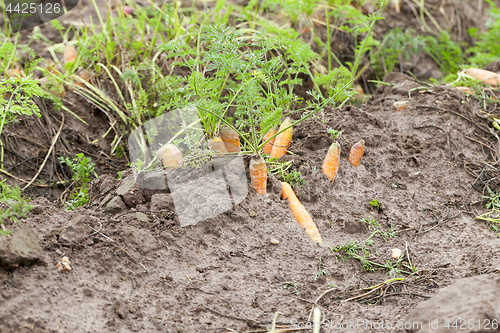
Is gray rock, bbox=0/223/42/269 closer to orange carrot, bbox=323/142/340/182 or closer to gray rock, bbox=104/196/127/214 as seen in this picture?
gray rock, bbox=104/196/127/214

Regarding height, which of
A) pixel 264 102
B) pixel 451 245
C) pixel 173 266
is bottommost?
pixel 451 245

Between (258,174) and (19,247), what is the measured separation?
1.27 m

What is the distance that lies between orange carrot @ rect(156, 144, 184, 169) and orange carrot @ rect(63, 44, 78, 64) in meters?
1.83

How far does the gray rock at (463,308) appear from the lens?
143 centimetres

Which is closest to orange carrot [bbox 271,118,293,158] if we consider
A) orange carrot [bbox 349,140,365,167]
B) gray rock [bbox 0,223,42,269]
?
orange carrot [bbox 349,140,365,167]

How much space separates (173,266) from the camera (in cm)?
205

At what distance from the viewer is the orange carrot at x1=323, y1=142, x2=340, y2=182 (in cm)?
261

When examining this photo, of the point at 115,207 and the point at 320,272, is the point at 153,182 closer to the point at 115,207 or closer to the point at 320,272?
the point at 115,207

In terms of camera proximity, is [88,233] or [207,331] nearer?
[207,331]

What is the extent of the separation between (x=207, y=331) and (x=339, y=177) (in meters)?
1.43

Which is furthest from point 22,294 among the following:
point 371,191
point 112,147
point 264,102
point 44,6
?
point 44,6

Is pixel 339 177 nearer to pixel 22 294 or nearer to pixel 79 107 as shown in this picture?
pixel 22 294

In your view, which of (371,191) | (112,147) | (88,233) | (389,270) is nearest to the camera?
(88,233)

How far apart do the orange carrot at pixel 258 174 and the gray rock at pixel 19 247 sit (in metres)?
1.18
